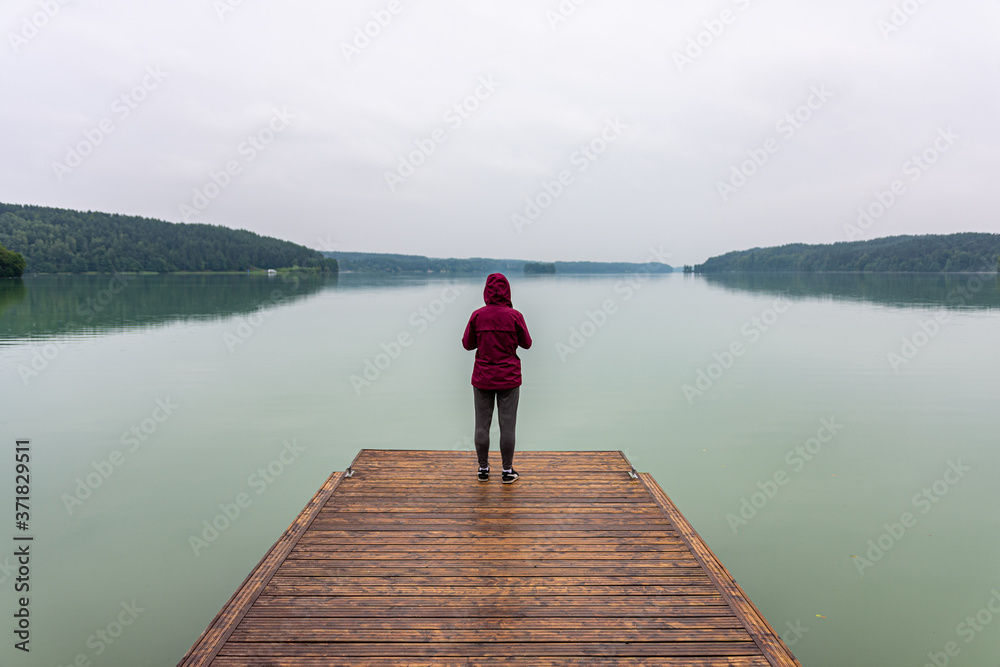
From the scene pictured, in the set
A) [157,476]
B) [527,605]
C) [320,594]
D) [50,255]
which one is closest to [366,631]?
[320,594]

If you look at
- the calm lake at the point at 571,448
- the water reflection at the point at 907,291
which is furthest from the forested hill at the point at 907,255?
the calm lake at the point at 571,448

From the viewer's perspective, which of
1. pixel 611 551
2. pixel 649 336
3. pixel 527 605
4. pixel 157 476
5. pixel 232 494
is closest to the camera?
pixel 527 605

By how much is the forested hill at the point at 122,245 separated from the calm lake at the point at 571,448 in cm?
9949

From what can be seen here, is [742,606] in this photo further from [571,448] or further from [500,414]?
[571,448]

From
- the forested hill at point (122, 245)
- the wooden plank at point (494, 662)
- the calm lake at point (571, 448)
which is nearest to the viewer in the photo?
the wooden plank at point (494, 662)

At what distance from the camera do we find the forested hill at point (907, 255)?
113688 mm

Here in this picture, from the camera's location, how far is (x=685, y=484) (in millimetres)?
7973

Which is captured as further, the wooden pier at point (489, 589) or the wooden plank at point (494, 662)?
the wooden pier at point (489, 589)

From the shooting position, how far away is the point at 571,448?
383 inches

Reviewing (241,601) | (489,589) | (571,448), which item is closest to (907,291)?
(571,448)

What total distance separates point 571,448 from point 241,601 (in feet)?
21.7

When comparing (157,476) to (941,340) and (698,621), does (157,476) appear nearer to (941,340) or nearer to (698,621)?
(698,621)

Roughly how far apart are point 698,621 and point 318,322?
95.6 feet

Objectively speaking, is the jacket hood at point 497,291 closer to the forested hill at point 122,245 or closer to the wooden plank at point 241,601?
the wooden plank at point 241,601
